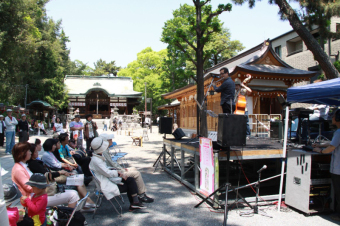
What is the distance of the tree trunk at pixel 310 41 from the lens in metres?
7.89

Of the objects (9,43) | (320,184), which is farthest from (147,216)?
(9,43)

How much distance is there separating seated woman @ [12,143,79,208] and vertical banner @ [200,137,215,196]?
7.87 feet

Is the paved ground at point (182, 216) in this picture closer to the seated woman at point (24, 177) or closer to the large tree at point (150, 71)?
the seated woman at point (24, 177)

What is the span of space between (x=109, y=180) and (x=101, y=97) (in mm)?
35393

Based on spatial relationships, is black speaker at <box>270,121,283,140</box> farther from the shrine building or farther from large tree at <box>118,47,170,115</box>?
the shrine building

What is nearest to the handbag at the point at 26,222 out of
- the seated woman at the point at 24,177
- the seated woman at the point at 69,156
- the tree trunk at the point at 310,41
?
the seated woman at the point at 24,177

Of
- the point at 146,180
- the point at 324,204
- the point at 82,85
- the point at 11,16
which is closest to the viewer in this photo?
the point at 324,204

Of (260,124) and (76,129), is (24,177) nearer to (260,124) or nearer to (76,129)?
(76,129)

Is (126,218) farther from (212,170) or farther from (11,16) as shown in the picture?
(11,16)

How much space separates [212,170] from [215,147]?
568mm

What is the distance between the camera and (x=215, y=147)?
497 centimetres

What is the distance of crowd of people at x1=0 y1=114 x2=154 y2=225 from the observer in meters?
2.71

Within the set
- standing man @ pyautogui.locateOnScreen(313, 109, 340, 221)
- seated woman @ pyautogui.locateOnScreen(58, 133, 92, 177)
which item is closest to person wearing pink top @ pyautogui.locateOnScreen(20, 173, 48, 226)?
seated woman @ pyautogui.locateOnScreen(58, 133, 92, 177)

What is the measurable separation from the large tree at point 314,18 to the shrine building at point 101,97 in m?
29.1
